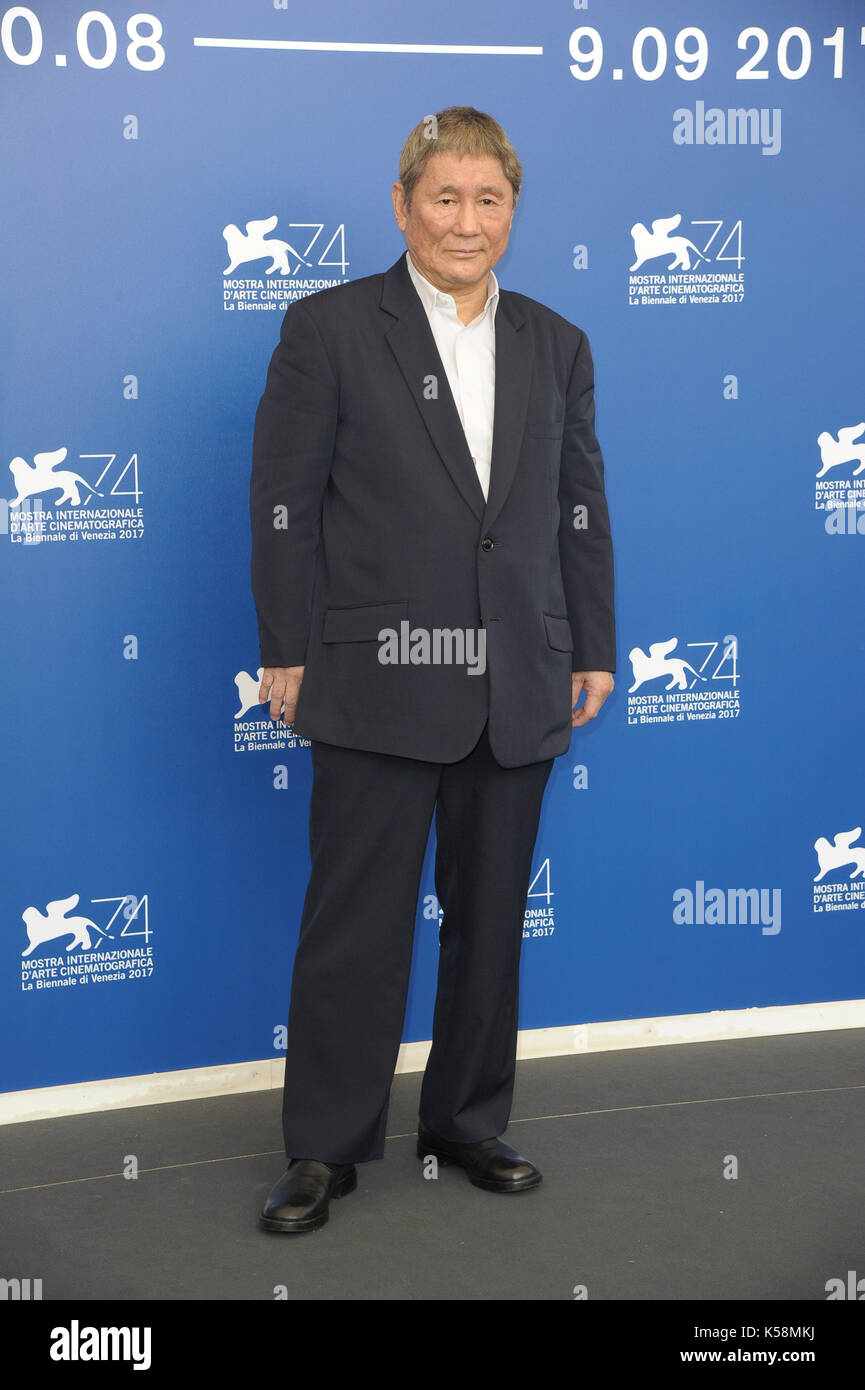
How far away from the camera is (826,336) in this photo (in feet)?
10.3

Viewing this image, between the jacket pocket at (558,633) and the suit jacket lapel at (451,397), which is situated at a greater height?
the suit jacket lapel at (451,397)

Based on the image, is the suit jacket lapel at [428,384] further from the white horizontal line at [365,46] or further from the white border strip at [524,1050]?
the white border strip at [524,1050]

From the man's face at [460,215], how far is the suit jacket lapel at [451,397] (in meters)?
0.08

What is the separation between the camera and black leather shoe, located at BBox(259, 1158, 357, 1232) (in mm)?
2295

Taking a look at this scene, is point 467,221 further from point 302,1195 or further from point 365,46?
point 302,1195

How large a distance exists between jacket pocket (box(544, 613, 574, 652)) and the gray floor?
1.00 m

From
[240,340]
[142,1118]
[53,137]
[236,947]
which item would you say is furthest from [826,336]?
[142,1118]

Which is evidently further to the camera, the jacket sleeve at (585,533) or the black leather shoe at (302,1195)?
the jacket sleeve at (585,533)

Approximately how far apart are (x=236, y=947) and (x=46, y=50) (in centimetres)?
185

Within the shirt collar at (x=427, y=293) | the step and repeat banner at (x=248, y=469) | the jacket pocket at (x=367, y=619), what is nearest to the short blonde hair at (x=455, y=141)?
the shirt collar at (x=427, y=293)

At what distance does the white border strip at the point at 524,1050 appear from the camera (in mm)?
2859

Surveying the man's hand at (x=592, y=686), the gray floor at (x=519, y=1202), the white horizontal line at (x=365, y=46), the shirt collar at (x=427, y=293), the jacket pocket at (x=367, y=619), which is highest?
the white horizontal line at (x=365, y=46)

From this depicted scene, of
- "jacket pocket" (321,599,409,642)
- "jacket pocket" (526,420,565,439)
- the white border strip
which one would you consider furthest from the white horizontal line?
the white border strip

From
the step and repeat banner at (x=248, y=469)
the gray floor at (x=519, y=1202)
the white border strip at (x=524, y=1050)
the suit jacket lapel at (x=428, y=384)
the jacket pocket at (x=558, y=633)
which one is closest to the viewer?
the gray floor at (x=519, y=1202)
